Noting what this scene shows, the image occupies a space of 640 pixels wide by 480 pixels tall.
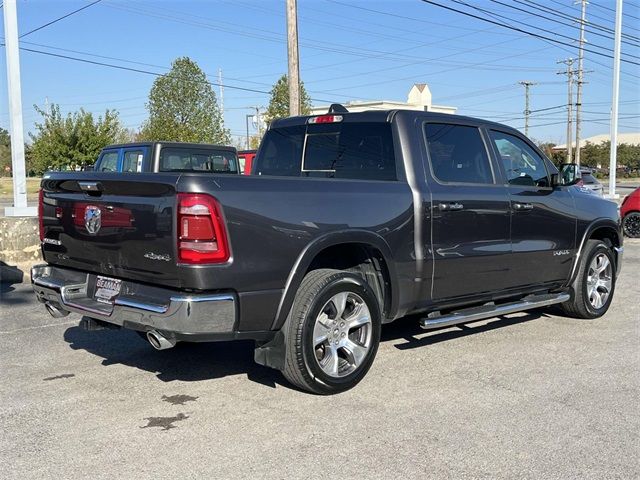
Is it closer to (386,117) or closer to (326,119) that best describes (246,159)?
(326,119)

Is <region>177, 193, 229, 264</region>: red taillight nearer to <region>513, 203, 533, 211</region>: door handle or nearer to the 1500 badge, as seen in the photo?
the 1500 badge

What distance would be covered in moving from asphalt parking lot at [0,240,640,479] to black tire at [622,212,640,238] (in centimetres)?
918

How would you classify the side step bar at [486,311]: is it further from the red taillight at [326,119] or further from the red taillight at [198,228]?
the red taillight at [198,228]

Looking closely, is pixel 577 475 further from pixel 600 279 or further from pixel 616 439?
pixel 600 279

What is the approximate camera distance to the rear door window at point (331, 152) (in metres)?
5.28

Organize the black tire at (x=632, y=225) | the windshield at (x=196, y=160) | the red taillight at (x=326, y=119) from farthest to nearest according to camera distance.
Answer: the black tire at (x=632, y=225), the windshield at (x=196, y=160), the red taillight at (x=326, y=119)

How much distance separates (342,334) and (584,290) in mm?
3368

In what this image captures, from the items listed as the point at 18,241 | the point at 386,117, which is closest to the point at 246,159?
the point at 18,241

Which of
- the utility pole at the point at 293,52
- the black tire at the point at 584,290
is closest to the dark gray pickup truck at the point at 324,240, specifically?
the black tire at the point at 584,290

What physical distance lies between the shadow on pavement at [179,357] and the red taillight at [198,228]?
1.39 m

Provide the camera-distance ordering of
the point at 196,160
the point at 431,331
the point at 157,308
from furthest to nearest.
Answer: the point at 196,160
the point at 431,331
the point at 157,308

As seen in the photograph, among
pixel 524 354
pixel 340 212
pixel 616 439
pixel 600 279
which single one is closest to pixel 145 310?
pixel 340 212

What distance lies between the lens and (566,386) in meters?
4.83

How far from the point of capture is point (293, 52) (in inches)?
634
